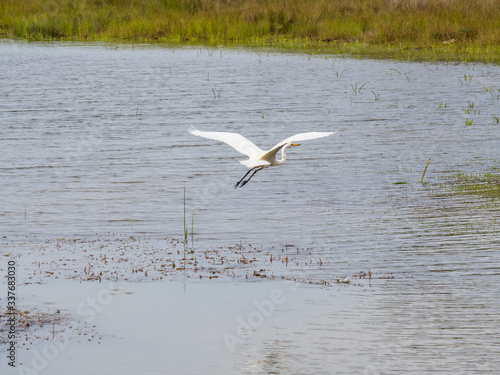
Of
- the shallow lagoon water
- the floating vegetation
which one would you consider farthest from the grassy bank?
the floating vegetation

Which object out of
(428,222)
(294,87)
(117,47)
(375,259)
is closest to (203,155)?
(428,222)

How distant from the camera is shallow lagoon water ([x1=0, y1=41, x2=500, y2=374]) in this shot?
22.0 ft

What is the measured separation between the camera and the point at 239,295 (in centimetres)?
734

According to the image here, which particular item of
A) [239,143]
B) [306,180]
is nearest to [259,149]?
[239,143]

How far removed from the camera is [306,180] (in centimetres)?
1240

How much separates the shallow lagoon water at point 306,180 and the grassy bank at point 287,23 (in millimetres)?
3757

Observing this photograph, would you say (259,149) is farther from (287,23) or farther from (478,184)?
(287,23)

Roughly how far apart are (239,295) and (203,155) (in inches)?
283

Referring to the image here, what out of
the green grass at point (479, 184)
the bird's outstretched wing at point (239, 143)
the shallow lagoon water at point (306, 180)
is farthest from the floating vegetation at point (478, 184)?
the bird's outstretched wing at point (239, 143)

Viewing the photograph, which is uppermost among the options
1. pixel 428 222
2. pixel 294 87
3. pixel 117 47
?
pixel 117 47

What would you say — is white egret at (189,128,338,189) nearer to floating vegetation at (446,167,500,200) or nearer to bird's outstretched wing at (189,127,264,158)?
bird's outstretched wing at (189,127,264,158)

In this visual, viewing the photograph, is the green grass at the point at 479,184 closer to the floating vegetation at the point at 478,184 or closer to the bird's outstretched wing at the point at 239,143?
Result: the floating vegetation at the point at 478,184

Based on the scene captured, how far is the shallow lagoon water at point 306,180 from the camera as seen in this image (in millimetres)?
6703

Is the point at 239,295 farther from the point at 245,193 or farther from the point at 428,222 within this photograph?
the point at 245,193
